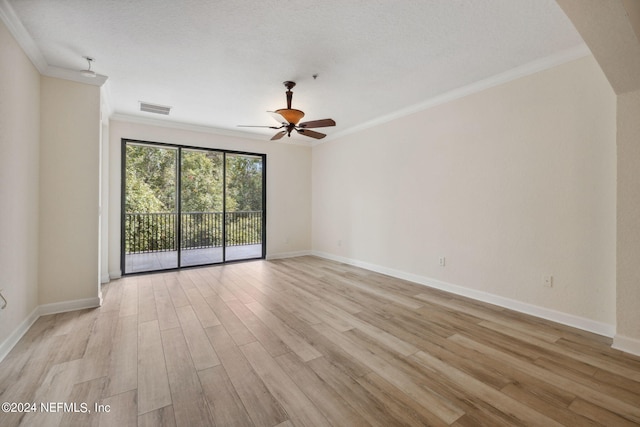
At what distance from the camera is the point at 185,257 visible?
19.0ft

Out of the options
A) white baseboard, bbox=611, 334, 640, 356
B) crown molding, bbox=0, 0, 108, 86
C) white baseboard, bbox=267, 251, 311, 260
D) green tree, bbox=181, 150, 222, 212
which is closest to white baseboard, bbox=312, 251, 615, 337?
white baseboard, bbox=611, 334, 640, 356

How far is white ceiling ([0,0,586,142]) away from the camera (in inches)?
81.7

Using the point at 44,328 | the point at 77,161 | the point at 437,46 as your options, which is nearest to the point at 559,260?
the point at 437,46

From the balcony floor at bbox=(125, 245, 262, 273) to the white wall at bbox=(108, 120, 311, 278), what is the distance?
781 mm

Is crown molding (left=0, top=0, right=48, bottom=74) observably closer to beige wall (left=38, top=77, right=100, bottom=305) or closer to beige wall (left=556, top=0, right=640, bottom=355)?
beige wall (left=38, top=77, right=100, bottom=305)

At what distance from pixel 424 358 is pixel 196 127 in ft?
16.7

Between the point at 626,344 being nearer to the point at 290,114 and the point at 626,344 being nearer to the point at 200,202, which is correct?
the point at 290,114

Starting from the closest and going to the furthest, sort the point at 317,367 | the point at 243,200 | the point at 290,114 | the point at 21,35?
the point at 317,367
the point at 21,35
the point at 290,114
the point at 243,200

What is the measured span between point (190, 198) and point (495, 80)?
513cm

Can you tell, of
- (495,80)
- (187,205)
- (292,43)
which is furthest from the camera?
(187,205)

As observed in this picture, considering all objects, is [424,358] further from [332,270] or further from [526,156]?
[332,270]

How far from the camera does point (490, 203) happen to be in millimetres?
3252

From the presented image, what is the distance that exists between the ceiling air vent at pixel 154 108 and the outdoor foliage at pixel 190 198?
0.82 metres

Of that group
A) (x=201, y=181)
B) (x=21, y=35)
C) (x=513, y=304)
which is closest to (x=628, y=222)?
(x=513, y=304)
